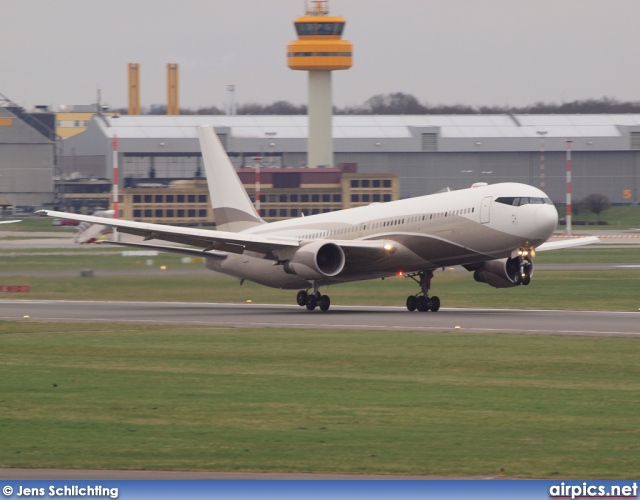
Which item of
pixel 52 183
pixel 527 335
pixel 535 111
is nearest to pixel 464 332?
pixel 527 335

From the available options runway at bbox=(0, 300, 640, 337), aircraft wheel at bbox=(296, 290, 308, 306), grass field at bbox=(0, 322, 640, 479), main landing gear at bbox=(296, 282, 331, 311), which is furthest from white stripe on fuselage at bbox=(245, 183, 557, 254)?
grass field at bbox=(0, 322, 640, 479)

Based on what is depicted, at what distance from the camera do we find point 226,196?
2037 inches

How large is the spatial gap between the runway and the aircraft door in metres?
3.41

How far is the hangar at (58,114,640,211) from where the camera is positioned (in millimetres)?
147375

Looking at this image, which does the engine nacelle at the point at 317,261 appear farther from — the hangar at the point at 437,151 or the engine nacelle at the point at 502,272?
the hangar at the point at 437,151

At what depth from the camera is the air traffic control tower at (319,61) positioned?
145500 millimetres

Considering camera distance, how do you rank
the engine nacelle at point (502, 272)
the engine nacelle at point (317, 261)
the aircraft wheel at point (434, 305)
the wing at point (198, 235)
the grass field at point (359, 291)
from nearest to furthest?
the engine nacelle at point (502, 272) → the engine nacelle at point (317, 261) → the aircraft wheel at point (434, 305) → the wing at point (198, 235) → the grass field at point (359, 291)

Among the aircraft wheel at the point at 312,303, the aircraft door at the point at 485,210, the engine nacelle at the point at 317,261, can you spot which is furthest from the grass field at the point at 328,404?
the aircraft wheel at the point at 312,303

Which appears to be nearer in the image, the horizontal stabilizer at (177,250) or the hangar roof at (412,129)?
A: the horizontal stabilizer at (177,250)

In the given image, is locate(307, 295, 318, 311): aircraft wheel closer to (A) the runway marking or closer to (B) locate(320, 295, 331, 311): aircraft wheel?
(B) locate(320, 295, 331, 311): aircraft wheel

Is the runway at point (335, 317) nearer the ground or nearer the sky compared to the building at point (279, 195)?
nearer the ground

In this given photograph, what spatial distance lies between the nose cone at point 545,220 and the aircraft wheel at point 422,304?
19.6ft

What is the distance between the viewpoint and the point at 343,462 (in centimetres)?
1617

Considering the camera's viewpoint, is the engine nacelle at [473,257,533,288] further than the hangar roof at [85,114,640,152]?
No
